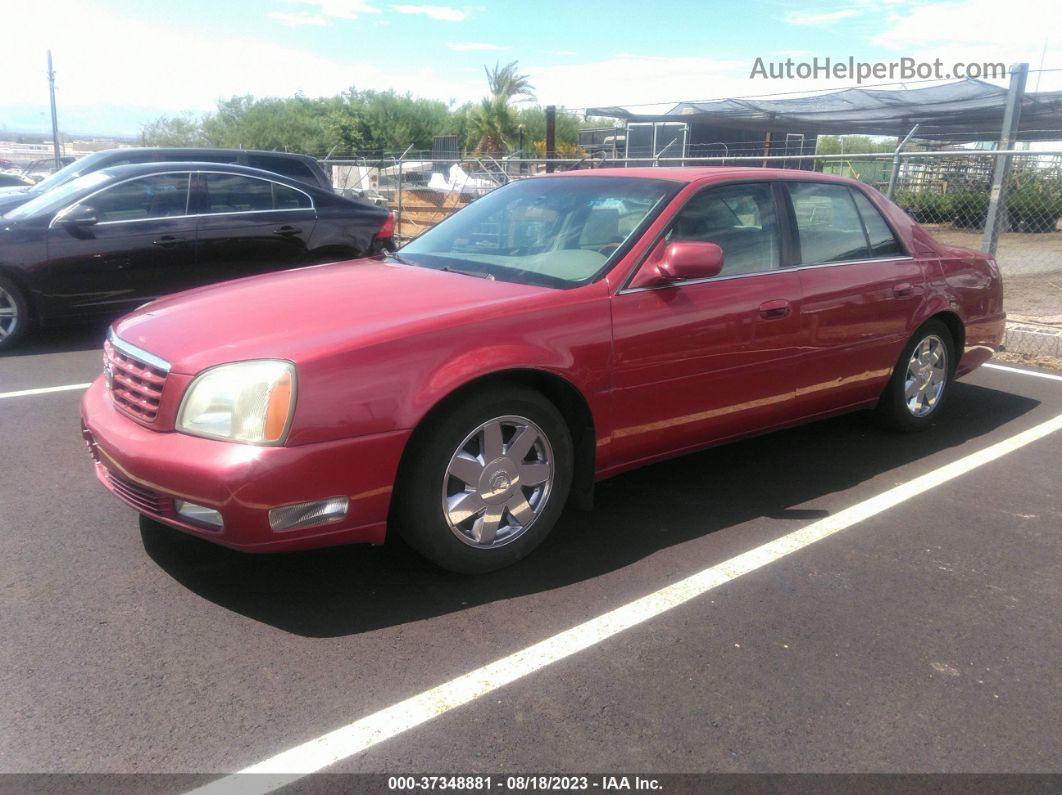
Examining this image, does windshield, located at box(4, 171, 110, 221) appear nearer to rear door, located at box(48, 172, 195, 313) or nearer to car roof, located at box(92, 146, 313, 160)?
rear door, located at box(48, 172, 195, 313)

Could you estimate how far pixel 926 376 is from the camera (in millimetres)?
5430

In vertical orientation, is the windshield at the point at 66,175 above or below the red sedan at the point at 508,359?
above

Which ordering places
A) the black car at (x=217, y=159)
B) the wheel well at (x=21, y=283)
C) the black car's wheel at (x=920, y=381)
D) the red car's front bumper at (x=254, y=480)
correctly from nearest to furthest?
the red car's front bumper at (x=254, y=480)
the black car's wheel at (x=920, y=381)
the wheel well at (x=21, y=283)
the black car at (x=217, y=159)

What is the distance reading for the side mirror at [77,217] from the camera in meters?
7.15

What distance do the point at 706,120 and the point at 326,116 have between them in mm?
32509

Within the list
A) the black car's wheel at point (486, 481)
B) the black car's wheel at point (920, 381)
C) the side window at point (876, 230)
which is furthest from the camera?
the black car's wheel at point (920, 381)

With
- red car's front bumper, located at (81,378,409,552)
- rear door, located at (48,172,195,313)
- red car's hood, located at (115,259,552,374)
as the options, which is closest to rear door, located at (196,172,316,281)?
rear door, located at (48,172,195,313)

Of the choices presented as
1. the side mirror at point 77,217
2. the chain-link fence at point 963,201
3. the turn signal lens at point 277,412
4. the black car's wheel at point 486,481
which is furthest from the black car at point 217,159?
the turn signal lens at point 277,412

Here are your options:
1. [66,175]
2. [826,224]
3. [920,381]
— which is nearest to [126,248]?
[66,175]

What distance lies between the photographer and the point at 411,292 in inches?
142

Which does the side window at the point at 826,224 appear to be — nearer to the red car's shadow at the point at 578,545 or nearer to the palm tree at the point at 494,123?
the red car's shadow at the point at 578,545

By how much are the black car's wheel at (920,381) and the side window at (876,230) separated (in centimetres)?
53

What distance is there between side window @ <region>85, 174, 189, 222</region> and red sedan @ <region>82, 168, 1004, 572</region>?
13.3ft

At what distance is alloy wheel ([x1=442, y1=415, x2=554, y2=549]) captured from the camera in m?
3.32
